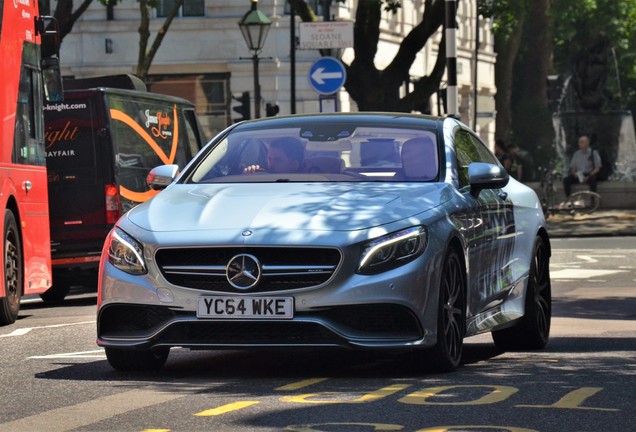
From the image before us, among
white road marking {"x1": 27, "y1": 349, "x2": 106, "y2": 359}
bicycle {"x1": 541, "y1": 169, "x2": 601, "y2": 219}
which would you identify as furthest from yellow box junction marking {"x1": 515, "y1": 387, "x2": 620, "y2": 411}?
bicycle {"x1": 541, "y1": 169, "x2": 601, "y2": 219}

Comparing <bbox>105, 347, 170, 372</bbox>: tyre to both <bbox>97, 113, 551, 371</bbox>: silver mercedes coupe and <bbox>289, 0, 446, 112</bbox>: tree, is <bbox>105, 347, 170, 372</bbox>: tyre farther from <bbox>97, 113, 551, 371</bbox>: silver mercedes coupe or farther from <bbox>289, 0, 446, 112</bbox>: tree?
<bbox>289, 0, 446, 112</bbox>: tree

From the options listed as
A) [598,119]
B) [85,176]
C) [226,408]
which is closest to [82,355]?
[226,408]

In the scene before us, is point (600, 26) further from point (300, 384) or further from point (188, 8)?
point (300, 384)

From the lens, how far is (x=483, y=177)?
10.9 m

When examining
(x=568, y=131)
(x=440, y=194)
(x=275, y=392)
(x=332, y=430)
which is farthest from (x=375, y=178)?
(x=568, y=131)

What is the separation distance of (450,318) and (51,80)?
884 centimetres

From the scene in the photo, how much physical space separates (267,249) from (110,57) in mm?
42801

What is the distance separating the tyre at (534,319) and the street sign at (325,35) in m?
16.9

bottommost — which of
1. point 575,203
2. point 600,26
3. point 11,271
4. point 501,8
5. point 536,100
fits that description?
point 575,203

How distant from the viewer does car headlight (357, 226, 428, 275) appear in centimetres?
965

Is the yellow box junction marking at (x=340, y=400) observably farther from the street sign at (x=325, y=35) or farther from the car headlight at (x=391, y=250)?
the street sign at (x=325, y=35)

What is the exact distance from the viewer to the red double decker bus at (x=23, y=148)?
16.2 m

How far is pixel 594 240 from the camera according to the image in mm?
32562

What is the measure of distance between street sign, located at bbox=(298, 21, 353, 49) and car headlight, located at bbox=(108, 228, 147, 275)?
1927cm
